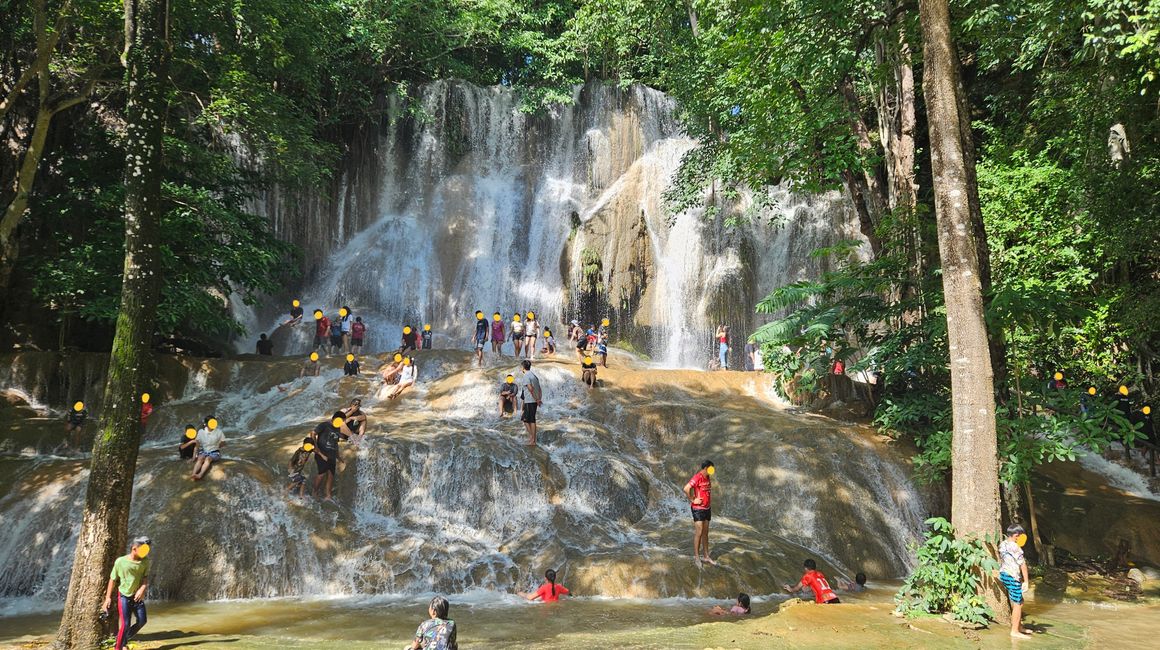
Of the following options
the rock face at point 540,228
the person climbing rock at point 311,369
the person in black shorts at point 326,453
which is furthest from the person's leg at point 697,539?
the rock face at point 540,228

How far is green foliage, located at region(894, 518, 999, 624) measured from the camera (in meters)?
7.74

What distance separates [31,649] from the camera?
301 inches

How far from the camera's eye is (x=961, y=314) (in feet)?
27.3

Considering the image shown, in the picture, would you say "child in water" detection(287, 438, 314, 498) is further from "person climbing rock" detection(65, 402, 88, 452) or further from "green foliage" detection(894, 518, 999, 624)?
"green foliage" detection(894, 518, 999, 624)

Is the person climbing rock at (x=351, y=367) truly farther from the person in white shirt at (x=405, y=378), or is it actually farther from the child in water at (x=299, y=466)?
the child in water at (x=299, y=466)

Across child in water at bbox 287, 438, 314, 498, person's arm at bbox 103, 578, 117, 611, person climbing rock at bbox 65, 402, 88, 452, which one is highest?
person climbing rock at bbox 65, 402, 88, 452

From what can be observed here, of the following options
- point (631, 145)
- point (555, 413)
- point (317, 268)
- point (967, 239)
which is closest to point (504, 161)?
point (631, 145)

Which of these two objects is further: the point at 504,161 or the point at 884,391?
the point at 504,161

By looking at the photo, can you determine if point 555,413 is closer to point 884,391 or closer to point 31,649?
point 884,391

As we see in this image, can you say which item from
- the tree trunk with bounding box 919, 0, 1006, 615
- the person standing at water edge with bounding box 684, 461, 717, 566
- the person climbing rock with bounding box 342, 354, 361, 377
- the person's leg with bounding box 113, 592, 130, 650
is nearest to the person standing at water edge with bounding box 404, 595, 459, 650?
the person's leg with bounding box 113, 592, 130, 650

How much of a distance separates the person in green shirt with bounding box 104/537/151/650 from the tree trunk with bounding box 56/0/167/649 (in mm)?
137

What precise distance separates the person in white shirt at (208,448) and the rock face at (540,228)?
1221 cm

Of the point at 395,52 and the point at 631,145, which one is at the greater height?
the point at 395,52

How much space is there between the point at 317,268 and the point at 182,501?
18397 millimetres
